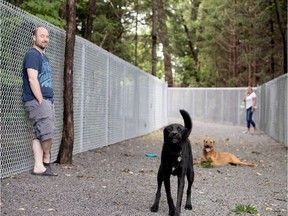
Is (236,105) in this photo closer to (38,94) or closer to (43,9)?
(43,9)

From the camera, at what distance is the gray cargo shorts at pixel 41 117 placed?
6375 millimetres

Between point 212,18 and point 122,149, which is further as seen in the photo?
point 212,18

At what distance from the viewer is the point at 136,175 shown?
7.73 m

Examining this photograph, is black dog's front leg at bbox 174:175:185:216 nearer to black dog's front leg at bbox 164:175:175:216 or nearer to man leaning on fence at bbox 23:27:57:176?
black dog's front leg at bbox 164:175:175:216

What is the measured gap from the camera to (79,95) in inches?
381

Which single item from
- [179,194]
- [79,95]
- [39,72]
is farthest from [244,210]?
[79,95]

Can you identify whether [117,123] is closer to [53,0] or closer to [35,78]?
[53,0]

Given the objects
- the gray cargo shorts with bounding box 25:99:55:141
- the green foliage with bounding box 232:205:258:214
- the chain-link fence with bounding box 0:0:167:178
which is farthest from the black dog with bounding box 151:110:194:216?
the chain-link fence with bounding box 0:0:167:178

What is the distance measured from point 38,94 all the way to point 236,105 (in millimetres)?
22363

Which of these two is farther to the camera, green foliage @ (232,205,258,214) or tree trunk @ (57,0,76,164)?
tree trunk @ (57,0,76,164)

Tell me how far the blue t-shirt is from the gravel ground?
122 cm

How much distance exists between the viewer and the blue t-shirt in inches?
247

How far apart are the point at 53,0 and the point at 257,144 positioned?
8194 mm

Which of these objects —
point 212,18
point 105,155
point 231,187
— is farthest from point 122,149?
point 212,18
